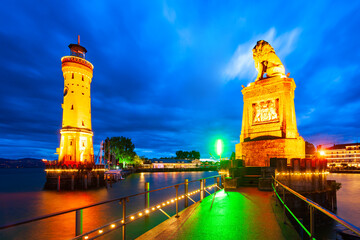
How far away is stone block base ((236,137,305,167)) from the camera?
2016 centimetres

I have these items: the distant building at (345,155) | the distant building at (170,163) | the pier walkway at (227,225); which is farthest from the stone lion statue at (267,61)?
the distant building at (170,163)

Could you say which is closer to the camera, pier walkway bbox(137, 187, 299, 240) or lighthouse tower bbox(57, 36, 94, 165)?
pier walkway bbox(137, 187, 299, 240)

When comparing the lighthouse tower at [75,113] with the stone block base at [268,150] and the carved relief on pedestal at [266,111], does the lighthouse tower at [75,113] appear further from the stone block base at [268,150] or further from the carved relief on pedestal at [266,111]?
the carved relief on pedestal at [266,111]

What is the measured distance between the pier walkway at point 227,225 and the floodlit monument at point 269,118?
495 inches

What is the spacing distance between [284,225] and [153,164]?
150 m

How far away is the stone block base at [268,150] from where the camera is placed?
20.2 m

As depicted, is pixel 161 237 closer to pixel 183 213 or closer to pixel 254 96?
pixel 183 213

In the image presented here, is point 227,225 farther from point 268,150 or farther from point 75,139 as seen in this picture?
point 75,139

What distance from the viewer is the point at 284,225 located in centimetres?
662

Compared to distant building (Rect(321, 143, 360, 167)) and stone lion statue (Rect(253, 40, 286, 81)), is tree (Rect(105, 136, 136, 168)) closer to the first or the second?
stone lion statue (Rect(253, 40, 286, 81))

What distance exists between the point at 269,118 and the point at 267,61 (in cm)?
620

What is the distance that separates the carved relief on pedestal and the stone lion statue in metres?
2.90

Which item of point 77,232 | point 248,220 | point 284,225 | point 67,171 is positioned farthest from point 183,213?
point 67,171

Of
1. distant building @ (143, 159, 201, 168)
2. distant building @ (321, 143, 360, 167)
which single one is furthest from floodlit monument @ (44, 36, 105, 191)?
distant building @ (321, 143, 360, 167)
